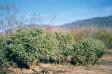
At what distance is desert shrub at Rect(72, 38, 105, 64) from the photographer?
1995 centimetres

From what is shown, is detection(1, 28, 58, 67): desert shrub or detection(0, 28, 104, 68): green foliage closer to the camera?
detection(1, 28, 58, 67): desert shrub

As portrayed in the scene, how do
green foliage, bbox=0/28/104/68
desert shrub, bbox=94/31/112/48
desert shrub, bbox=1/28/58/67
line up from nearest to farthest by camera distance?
desert shrub, bbox=1/28/58/67, green foliage, bbox=0/28/104/68, desert shrub, bbox=94/31/112/48

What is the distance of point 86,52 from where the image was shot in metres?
20.0

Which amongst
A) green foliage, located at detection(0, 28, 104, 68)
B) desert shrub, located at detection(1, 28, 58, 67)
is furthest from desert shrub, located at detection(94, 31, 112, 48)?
desert shrub, located at detection(1, 28, 58, 67)

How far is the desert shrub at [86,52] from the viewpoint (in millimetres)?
19953

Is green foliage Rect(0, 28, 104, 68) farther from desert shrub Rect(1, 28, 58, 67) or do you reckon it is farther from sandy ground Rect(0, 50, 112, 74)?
sandy ground Rect(0, 50, 112, 74)

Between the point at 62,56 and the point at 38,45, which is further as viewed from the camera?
the point at 62,56

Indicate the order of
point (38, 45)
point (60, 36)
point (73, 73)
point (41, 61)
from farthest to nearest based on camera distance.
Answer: point (60, 36), point (41, 61), point (38, 45), point (73, 73)

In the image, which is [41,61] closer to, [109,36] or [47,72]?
[47,72]

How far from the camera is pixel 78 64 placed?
66.3 ft

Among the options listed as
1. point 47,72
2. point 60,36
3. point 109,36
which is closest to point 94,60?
point 60,36

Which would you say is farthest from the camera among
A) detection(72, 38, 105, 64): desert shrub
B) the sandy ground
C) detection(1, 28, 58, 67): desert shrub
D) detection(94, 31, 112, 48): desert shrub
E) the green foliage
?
detection(94, 31, 112, 48): desert shrub

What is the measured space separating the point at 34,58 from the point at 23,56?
2.38 feet

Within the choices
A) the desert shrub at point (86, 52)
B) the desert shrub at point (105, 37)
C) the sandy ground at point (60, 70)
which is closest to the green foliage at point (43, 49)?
the desert shrub at point (86, 52)
